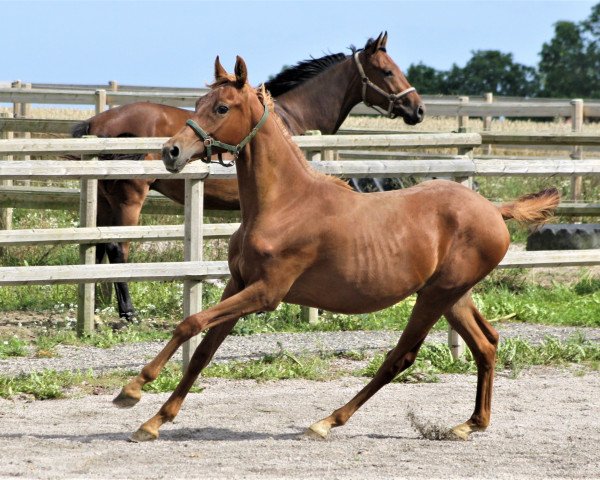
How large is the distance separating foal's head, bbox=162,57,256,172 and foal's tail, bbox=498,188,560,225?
1.61 meters

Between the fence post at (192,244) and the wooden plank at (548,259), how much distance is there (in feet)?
6.99

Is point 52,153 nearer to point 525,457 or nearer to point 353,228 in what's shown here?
point 353,228

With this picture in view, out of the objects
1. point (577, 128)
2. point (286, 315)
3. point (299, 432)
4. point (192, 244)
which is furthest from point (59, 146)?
point (577, 128)

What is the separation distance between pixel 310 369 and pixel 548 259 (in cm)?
197

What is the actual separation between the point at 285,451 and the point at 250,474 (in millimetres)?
497

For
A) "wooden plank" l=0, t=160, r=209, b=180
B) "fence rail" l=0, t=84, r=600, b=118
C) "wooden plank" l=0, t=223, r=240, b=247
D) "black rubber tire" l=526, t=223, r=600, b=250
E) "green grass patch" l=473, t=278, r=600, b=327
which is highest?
"fence rail" l=0, t=84, r=600, b=118

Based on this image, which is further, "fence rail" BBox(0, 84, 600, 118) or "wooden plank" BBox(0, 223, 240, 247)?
"fence rail" BBox(0, 84, 600, 118)

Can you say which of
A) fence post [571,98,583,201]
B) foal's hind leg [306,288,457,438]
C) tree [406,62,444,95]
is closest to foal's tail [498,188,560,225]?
foal's hind leg [306,288,457,438]

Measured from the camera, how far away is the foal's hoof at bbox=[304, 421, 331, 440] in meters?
5.60

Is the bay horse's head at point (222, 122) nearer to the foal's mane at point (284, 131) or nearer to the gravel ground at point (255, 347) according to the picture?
the foal's mane at point (284, 131)

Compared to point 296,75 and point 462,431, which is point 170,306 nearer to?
point 296,75

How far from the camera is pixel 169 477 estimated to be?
4.76 meters

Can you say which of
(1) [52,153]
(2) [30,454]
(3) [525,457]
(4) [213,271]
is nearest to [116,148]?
(1) [52,153]

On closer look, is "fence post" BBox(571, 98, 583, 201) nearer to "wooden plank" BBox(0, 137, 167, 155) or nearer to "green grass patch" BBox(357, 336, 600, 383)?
"green grass patch" BBox(357, 336, 600, 383)
